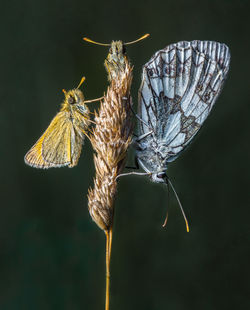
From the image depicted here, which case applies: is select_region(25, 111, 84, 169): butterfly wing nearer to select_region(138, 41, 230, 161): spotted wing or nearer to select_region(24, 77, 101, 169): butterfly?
select_region(24, 77, 101, 169): butterfly

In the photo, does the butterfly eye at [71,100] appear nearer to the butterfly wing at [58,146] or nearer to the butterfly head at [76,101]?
the butterfly head at [76,101]

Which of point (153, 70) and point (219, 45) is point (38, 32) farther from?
point (219, 45)

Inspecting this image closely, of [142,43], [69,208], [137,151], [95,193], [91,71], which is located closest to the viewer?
[95,193]

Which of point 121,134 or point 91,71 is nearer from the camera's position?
point 121,134

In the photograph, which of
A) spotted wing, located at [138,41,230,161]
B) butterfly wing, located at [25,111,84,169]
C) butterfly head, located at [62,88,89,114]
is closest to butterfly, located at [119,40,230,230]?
spotted wing, located at [138,41,230,161]

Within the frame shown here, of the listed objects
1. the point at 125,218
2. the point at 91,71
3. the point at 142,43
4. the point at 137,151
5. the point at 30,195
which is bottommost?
the point at 125,218

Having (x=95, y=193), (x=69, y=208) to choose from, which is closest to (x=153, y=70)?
(x=95, y=193)

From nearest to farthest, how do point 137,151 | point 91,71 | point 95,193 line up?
point 95,193 < point 137,151 < point 91,71

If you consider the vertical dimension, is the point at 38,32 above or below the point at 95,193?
above

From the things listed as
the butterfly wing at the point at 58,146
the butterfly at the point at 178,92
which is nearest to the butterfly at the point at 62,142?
the butterfly wing at the point at 58,146
